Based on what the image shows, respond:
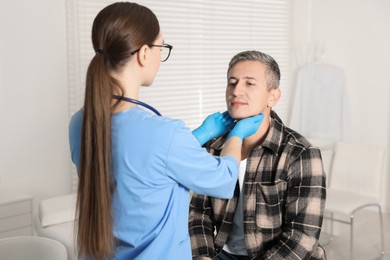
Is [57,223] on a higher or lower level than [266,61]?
lower

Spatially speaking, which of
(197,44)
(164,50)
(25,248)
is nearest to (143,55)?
(164,50)

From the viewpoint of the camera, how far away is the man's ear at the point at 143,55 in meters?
1.15

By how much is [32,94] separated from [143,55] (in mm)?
1975

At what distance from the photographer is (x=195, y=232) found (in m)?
1.77

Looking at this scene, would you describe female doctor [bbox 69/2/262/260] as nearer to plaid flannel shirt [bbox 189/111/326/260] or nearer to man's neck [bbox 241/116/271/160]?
plaid flannel shirt [bbox 189/111/326/260]

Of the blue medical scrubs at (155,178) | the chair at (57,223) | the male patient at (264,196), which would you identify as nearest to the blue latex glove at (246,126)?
the male patient at (264,196)

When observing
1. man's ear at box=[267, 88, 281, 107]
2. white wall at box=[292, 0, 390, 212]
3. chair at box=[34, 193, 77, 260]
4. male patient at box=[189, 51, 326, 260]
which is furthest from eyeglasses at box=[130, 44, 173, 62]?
white wall at box=[292, 0, 390, 212]

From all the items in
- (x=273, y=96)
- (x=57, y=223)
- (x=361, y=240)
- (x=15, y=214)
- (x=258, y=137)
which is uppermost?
(x=273, y=96)

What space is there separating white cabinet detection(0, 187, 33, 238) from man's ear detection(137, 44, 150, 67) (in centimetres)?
171

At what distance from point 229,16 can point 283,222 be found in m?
2.57

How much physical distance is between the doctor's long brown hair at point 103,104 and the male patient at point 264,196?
1.96 ft

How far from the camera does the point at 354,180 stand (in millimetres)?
3184

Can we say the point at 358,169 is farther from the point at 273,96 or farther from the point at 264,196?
the point at 264,196

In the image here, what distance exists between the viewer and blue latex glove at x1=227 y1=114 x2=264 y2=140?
154cm
